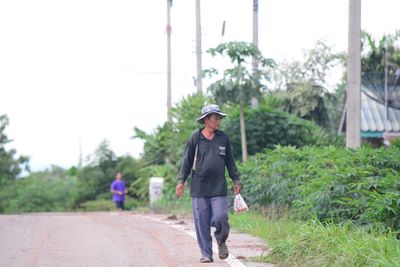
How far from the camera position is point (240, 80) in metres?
22.9

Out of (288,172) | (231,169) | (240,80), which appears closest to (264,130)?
(240,80)

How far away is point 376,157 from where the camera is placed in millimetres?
14820

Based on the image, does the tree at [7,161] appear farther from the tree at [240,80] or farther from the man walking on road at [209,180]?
the man walking on road at [209,180]

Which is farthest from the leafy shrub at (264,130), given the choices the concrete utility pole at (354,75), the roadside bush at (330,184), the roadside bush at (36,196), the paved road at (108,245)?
the roadside bush at (36,196)

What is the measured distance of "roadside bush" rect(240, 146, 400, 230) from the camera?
1184 cm

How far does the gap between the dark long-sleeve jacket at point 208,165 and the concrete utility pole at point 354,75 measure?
820 centimetres

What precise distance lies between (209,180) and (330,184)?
3.23m

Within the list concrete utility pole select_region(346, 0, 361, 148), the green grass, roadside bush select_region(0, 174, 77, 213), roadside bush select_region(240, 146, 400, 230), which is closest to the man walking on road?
the green grass

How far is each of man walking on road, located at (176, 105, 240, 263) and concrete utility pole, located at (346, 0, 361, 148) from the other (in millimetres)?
8205

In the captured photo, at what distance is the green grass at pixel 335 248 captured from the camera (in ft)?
29.6

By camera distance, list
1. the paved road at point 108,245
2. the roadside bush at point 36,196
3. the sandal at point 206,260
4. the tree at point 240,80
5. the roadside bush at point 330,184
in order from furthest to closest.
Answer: the roadside bush at point 36,196 < the tree at point 240,80 < the roadside bush at point 330,184 < the paved road at point 108,245 < the sandal at point 206,260

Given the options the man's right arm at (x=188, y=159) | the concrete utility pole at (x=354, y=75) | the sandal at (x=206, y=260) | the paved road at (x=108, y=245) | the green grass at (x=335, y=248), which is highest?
the concrete utility pole at (x=354, y=75)

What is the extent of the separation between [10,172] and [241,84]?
118 feet

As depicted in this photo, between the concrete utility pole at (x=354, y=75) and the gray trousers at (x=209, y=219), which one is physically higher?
the concrete utility pole at (x=354, y=75)
